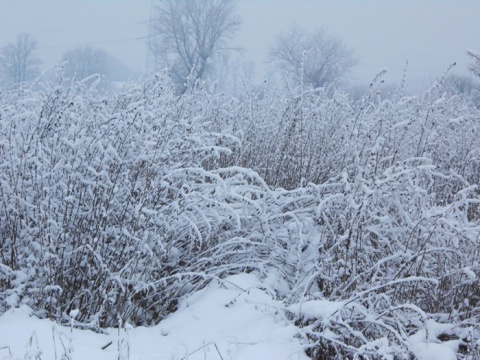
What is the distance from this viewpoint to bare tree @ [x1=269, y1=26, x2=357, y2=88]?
1369 inches

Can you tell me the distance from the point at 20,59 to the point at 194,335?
162 ft

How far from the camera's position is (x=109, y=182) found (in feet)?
8.95

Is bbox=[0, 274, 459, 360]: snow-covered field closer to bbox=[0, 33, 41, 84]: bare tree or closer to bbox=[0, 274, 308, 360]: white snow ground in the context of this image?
bbox=[0, 274, 308, 360]: white snow ground

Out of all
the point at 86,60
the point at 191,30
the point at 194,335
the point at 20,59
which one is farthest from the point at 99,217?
the point at 20,59

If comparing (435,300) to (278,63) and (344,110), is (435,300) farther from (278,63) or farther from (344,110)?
(278,63)

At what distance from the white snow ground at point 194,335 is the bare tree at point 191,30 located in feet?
103

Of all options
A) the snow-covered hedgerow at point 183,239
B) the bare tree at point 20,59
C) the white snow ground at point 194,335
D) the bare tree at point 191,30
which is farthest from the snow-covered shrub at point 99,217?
the bare tree at point 20,59

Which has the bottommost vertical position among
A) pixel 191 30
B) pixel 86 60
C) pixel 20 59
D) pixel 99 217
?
pixel 20 59

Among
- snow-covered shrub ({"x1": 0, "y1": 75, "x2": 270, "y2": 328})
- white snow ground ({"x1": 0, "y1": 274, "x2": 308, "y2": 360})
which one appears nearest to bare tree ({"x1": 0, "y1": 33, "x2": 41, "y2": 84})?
snow-covered shrub ({"x1": 0, "y1": 75, "x2": 270, "y2": 328})

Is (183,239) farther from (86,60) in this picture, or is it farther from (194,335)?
(86,60)

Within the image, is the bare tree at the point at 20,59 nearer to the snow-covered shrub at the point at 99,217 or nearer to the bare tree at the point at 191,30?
the bare tree at the point at 191,30

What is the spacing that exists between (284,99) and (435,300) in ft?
12.5

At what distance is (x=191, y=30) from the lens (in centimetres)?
3466

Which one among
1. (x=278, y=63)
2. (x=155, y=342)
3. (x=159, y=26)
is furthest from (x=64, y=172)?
(x=278, y=63)
